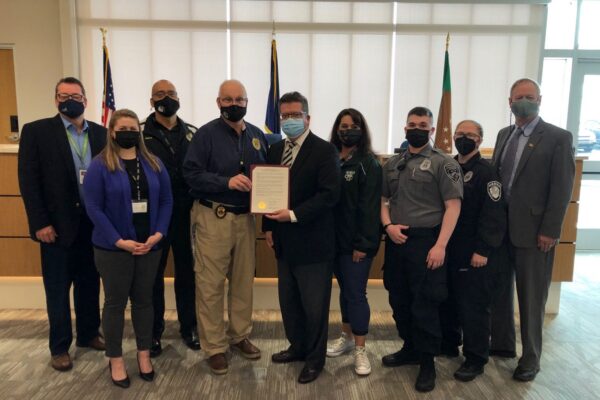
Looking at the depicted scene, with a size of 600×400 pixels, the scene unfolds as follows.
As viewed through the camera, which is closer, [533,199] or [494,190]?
[494,190]

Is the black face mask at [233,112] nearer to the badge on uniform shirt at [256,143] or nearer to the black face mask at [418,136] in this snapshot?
the badge on uniform shirt at [256,143]

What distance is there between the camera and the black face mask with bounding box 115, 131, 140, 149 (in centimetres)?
217

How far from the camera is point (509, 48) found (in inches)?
204

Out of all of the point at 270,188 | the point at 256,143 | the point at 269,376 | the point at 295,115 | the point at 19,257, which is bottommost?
the point at 269,376

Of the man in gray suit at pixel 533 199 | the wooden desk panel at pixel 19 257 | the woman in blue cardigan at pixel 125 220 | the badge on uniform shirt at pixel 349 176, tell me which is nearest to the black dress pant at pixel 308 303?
the badge on uniform shirt at pixel 349 176

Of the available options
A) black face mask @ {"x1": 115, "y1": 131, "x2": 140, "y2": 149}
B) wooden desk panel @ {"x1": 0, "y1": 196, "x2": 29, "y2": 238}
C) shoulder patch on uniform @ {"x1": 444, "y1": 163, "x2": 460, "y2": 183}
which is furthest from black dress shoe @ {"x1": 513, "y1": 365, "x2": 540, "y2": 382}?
wooden desk panel @ {"x1": 0, "y1": 196, "x2": 29, "y2": 238}

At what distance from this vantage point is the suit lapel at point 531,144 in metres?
2.39

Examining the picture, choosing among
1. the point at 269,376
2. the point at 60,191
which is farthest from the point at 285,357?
the point at 60,191

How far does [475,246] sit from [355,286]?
2.36 ft

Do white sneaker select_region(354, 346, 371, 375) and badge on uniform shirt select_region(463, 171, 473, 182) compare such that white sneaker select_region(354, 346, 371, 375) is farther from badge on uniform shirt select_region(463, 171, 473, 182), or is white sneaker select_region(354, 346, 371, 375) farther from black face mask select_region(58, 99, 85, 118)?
black face mask select_region(58, 99, 85, 118)

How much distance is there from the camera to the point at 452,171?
2213mm

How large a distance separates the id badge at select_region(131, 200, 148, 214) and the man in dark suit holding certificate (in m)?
0.67

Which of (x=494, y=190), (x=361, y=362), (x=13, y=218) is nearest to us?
(x=494, y=190)

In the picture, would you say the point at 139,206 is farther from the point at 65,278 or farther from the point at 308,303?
the point at 308,303
